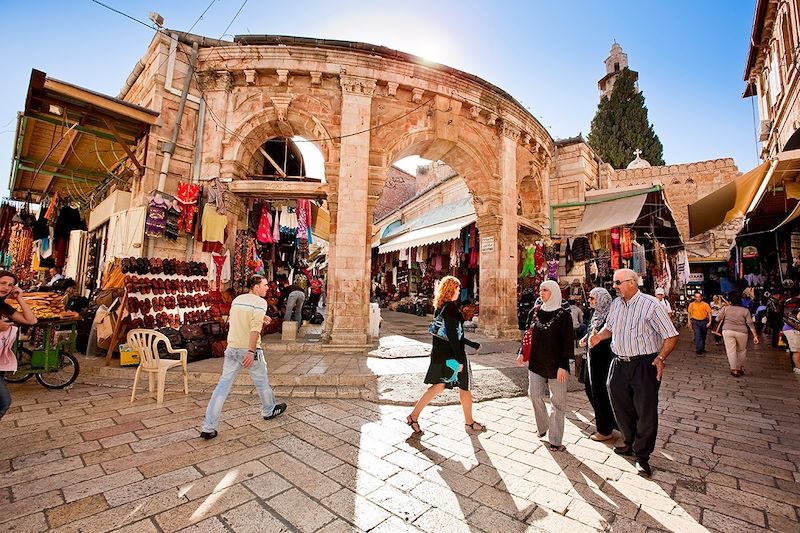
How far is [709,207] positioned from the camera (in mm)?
6660

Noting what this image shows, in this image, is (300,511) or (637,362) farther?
(637,362)

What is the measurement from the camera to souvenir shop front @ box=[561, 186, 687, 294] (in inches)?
384

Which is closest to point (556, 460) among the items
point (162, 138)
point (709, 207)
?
point (709, 207)

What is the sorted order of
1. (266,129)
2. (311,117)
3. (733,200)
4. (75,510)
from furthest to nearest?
(266,129)
(311,117)
(733,200)
(75,510)

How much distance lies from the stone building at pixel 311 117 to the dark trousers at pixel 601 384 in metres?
4.69

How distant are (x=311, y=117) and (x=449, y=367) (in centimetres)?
696

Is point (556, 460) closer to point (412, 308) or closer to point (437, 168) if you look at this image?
point (412, 308)

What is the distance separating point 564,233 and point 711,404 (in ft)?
27.6

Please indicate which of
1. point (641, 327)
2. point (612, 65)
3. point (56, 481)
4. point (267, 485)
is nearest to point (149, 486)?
point (56, 481)

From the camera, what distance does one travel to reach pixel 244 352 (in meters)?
3.52

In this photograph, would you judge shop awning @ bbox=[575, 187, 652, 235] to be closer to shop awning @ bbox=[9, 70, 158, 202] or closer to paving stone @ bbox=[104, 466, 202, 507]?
paving stone @ bbox=[104, 466, 202, 507]

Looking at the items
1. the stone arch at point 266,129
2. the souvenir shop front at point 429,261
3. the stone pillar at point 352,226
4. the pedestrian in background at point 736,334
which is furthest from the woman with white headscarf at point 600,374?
the souvenir shop front at point 429,261

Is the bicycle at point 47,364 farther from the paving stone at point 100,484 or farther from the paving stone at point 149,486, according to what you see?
the paving stone at point 149,486

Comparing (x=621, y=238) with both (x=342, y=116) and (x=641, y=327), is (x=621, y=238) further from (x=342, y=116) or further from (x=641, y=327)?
(x=342, y=116)
